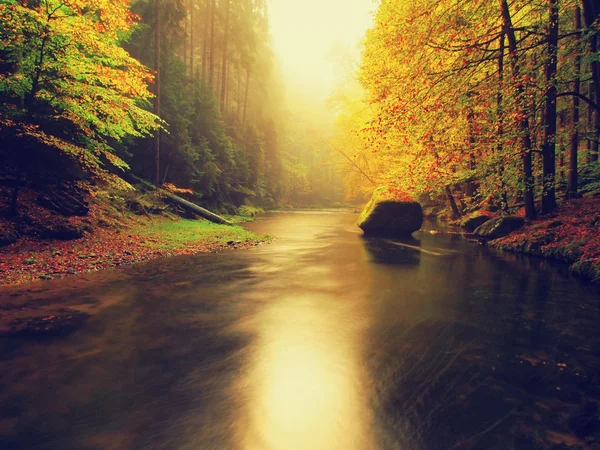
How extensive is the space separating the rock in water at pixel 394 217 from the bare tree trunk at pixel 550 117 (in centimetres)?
568

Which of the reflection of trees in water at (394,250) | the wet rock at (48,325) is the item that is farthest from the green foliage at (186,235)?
the wet rock at (48,325)

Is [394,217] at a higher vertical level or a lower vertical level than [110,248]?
higher

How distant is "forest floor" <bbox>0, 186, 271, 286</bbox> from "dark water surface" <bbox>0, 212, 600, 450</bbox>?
3.17 ft

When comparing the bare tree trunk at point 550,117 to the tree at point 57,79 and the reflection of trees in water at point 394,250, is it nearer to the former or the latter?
the reflection of trees in water at point 394,250

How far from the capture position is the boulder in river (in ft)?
44.5

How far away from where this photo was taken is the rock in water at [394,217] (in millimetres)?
17078

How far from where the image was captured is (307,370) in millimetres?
3949

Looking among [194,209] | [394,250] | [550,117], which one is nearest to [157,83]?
[194,209]

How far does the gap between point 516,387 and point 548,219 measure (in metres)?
Result: 11.5

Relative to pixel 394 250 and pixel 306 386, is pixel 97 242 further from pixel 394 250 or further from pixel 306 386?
pixel 394 250

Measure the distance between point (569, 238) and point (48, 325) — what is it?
44.5ft

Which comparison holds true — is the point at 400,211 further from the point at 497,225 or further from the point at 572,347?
the point at 572,347

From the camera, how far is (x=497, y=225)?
47.0 feet

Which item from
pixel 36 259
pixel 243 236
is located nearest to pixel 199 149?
pixel 243 236
